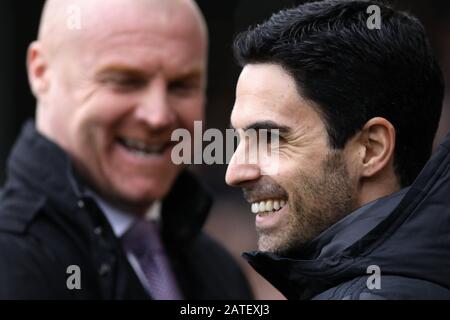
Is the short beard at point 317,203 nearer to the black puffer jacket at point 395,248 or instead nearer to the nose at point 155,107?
the black puffer jacket at point 395,248

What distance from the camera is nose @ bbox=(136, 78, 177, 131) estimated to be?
2877 mm

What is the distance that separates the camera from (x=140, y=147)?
2.98 metres

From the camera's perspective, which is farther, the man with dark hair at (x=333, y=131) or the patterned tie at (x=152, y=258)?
the patterned tie at (x=152, y=258)

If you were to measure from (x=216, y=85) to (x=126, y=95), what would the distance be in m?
4.42

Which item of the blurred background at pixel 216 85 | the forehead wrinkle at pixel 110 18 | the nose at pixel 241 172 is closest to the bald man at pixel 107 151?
the forehead wrinkle at pixel 110 18

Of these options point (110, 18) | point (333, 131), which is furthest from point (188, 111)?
point (333, 131)

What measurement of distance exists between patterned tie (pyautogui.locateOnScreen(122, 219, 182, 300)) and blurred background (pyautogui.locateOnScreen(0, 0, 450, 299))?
313 centimetres

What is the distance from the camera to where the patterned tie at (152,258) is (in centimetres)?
293

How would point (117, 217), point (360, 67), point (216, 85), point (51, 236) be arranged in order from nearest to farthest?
point (360, 67)
point (51, 236)
point (117, 217)
point (216, 85)

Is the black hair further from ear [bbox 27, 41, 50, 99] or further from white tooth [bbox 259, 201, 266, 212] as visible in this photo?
ear [bbox 27, 41, 50, 99]

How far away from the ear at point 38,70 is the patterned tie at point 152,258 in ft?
1.98

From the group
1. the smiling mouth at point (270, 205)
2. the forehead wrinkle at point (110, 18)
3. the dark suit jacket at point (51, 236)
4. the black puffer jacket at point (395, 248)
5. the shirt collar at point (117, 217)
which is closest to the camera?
the black puffer jacket at point (395, 248)

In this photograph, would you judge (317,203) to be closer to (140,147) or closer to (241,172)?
(241,172)
